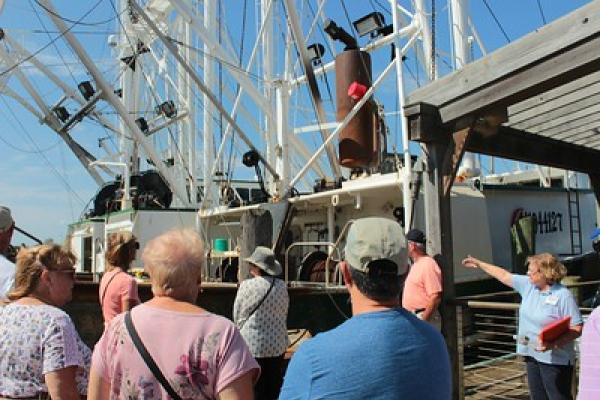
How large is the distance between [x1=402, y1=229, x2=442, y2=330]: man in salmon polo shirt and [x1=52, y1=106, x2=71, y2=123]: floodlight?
1740cm

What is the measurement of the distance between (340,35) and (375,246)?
10730 millimetres

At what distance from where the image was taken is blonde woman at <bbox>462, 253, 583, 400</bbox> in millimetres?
4238

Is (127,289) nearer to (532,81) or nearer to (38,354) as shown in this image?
(38,354)

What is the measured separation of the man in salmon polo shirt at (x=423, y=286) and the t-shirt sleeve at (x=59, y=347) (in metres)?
3.03

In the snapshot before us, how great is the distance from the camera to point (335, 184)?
12.2 meters

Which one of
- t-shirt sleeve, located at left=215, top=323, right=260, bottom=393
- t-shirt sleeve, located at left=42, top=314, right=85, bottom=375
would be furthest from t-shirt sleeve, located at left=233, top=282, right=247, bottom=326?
t-shirt sleeve, located at left=215, top=323, right=260, bottom=393

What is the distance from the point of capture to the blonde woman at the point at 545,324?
13.9 ft

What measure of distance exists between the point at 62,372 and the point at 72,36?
11008 millimetres

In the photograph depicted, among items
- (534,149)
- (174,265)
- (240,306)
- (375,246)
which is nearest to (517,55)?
(534,149)

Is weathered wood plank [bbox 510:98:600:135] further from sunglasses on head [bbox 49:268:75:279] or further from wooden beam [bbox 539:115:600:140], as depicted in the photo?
sunglasses on head [bbox 49:268:75:279]

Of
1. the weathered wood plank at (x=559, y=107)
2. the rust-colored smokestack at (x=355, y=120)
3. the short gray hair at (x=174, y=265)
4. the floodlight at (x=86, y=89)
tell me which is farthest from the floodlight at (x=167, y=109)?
the short gray hair at (x=174, y=265)

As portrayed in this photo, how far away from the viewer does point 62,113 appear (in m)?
20.3

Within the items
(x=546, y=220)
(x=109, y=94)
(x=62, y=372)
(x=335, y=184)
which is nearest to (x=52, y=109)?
(x=109, y=94)

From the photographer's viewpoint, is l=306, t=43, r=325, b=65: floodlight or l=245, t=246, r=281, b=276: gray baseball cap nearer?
l=245, t=246, r=281, b=276: gray baseball cap
